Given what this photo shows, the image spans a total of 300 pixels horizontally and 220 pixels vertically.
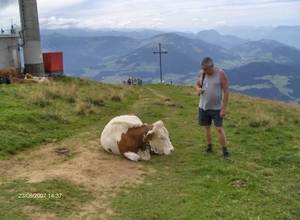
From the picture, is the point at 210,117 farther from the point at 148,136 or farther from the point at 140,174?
the point at 140,174

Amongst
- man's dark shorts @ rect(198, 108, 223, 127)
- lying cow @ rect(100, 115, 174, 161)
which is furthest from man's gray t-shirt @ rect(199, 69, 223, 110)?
lying cow @ rect(100, 115, 174, 161)

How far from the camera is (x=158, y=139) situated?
26.9ft

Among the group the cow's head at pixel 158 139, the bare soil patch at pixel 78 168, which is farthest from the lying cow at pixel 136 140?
the bare soil patch at pixel 78 168

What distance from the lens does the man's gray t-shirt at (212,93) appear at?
779 cm

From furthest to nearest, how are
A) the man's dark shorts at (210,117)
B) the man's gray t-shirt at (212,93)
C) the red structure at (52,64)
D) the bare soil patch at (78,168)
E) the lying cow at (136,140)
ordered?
the red structure at (52,64) → the lying cow at (136,140) → the man's dark shorts at (210,117) → the man's gray t-shirt at (212,93) → the bare soil patch at (78,168)

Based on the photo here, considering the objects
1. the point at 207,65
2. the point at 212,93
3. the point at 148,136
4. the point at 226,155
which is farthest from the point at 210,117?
the point at 148,136

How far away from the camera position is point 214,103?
790 cm

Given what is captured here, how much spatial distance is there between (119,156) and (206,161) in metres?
2.19

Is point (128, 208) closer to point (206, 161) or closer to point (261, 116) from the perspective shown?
point (206, 161)

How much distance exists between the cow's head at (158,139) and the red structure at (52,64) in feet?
69.0

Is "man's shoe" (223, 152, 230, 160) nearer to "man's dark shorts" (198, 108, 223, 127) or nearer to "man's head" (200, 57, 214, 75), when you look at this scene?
"man's dark shorts" (198, 108, 223, 127)

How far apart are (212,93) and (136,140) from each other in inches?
87.5

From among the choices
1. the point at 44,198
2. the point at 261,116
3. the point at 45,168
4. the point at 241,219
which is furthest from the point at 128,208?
the point at 261,116

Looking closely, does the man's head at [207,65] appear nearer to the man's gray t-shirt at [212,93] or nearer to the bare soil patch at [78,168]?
the man's gray t-shirt at [212,93]
